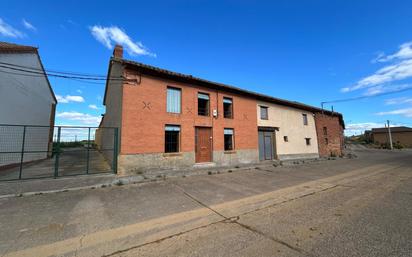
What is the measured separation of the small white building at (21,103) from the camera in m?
10.5

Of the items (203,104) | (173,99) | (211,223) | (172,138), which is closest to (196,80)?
(203,104)

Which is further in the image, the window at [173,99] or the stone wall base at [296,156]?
the stone wall base at [296,156]

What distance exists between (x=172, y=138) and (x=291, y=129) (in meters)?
12.8

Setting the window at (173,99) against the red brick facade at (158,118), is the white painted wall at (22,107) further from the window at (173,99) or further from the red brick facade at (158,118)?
the window at (173,99)

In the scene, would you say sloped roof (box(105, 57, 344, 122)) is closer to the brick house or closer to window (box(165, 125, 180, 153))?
the brick house

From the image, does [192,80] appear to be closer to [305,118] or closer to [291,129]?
[291,129]

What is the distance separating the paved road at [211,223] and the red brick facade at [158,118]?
359cm

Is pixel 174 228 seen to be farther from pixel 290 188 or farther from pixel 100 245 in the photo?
pixel 290 188

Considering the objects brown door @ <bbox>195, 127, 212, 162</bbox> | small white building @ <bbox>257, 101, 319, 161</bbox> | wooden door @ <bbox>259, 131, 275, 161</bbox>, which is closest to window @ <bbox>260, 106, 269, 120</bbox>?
small white building @ <bbox>257, 101, 319, 161</bbox>

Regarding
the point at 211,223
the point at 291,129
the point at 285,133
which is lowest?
the point at 211,223

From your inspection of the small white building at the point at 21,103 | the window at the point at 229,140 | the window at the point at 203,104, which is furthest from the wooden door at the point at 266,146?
the small white building at the point at 21,103

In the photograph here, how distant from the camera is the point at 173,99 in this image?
39.1 feet

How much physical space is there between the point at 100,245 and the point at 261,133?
49.2 feet

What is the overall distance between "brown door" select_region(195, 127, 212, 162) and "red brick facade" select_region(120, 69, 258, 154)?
36 cm
